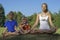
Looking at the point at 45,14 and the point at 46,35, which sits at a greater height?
the point at 45,14

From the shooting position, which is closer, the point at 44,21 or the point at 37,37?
the point at 37,37

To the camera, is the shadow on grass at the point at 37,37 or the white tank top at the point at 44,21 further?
the white tank top at the point at 44,21

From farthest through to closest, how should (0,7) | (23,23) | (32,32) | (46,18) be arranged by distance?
(0,7) < (23,23) < (46,18) < (32,32)

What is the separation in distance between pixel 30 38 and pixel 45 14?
1.62m

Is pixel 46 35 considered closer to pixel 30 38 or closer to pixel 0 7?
pixel 30 38

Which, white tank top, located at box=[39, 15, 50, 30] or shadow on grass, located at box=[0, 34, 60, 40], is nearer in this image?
shadow on grass, located at box=[0, 34, 60, 40]

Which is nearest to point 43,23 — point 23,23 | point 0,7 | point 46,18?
point 46,18

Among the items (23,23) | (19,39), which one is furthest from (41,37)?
(23,23)

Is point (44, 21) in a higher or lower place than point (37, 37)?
higher

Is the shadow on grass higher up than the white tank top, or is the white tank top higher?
the white tank top

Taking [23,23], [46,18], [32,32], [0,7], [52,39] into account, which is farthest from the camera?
[0,7]

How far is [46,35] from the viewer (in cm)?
454

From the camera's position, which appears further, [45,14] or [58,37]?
[45,14]

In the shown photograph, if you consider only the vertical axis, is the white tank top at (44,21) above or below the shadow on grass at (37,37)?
above
